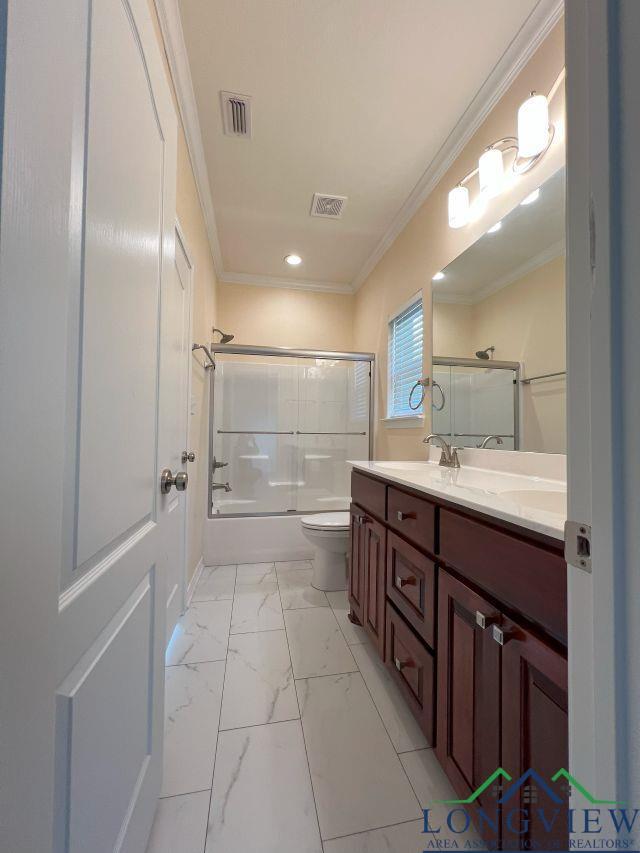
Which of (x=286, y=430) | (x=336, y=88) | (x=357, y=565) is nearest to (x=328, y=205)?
(x=336, y=88)

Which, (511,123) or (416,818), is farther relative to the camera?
(511,123)

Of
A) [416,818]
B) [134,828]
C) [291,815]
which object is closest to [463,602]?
[416,818]

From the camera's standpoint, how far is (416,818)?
34.7 inches

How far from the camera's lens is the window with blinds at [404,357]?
2.04m

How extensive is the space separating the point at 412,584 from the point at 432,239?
1811 mm

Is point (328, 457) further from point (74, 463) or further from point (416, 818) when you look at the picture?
point (74, 463)

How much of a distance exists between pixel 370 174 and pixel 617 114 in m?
1.92

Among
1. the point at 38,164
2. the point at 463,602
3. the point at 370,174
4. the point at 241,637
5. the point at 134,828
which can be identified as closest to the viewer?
the point at 38,164

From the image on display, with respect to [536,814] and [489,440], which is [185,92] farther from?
[536,814]

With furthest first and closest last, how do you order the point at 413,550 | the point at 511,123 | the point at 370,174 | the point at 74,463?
the point at 370,174 < the point at 511,123 < the point at 413,550 < the point at 74,463

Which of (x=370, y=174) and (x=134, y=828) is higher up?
(x=370, y=174)

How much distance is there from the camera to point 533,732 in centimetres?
62

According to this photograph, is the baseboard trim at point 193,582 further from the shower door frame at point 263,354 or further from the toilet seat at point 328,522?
the toilet seat at point 328,522

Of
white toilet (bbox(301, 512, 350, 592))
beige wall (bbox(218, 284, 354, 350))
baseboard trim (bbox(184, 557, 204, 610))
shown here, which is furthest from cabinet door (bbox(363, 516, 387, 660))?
beige wall (bbox(218, 284, 354, 350))
